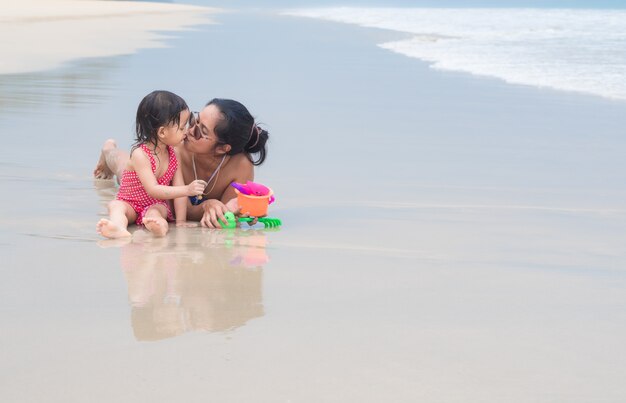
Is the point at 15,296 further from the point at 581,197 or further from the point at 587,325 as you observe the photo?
the point at 581,197

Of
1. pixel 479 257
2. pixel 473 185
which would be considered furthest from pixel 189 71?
pixel 479 257

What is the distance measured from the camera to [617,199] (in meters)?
4.46

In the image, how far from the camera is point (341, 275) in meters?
2.94

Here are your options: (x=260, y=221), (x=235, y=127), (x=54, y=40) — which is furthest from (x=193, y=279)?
(x=54, y=40)

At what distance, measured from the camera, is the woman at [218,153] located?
3980mm

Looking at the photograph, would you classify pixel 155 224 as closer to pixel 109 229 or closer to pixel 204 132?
pixel 109 229

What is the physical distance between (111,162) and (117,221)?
3.17 feet

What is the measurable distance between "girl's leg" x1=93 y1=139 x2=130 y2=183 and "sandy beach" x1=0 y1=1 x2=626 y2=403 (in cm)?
8

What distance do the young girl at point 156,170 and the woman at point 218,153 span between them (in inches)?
4.4

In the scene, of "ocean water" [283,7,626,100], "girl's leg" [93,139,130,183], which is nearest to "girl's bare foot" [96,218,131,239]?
"girl's leg" [93,139,130,183]

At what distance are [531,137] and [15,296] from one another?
4.58m

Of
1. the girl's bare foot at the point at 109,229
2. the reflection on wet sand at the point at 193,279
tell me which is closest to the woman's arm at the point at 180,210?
the reflection on wet sand at the point at 193,279

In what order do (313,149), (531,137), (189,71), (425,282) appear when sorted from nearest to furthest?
(425,282), (313,149), (531,137), (189,71)

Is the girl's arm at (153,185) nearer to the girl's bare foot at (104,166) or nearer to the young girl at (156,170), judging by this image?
the young girl at (156,170)
